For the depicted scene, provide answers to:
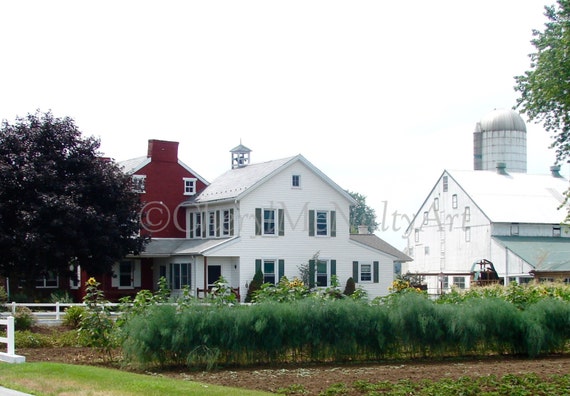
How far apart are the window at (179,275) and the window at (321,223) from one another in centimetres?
797

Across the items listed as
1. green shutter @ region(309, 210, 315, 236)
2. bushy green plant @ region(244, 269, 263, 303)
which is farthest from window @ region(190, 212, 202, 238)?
green shutter @ region(309, 210, 315, 236)

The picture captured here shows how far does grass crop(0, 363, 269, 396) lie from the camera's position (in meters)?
13.4

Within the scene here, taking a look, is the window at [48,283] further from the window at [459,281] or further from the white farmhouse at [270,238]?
the window at [459,281]

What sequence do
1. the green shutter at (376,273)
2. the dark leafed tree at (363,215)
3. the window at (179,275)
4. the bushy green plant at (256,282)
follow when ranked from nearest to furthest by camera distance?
the bushy green plant at (256,282), the window at (179,275), the green shutter at (376,273), the dark leafed tree at (363,215)

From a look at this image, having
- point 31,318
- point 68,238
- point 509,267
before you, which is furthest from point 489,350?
point 509,267

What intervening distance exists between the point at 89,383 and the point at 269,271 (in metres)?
30.7

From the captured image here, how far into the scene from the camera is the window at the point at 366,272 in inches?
1877

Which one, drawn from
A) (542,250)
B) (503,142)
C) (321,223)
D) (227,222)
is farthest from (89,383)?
(503,142)

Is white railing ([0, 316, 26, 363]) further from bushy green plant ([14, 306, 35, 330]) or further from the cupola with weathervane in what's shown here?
the cupola with weathervane

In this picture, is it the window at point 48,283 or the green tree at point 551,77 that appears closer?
the green tree at point 551,77

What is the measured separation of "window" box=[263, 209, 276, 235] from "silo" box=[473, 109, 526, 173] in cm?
3199

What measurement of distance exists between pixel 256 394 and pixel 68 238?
2623 centimetres

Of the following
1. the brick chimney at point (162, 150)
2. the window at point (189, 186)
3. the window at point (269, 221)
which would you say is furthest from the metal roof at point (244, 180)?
the brick chimney at point (162, 150)

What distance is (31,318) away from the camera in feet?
85.8
